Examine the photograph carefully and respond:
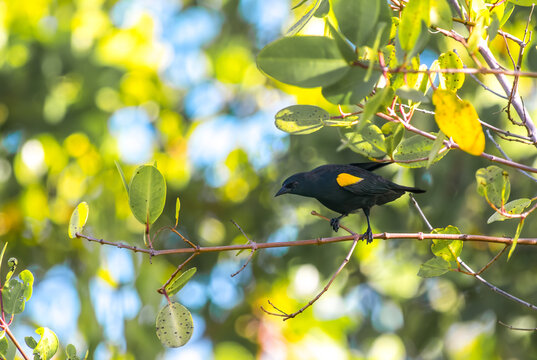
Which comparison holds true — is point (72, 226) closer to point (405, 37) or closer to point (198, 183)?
point (405, 37)

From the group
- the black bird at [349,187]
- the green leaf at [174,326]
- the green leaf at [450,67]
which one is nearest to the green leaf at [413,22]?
→ the green leaf at [450,67]

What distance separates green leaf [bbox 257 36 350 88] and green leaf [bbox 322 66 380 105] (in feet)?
0.12

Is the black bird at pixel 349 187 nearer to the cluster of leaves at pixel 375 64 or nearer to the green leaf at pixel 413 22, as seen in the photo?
the cluster of leaves at pixel 375 64

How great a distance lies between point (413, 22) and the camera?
143cm

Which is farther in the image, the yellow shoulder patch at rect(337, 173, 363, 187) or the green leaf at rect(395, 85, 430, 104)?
the yellow shoulder patch at rect(337, 173, 363, 187)

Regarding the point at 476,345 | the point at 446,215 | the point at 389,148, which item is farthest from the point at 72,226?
the point at 476,345

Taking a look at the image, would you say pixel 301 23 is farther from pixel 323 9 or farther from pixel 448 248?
pixel 448 248

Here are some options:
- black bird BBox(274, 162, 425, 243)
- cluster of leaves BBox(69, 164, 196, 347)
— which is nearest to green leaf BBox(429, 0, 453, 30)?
cluster of leaves BBox(69, 164, 196, 347)

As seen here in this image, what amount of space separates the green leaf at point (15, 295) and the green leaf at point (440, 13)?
145cm

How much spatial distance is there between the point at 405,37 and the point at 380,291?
15.3ft

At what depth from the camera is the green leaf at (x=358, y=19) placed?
145 cm

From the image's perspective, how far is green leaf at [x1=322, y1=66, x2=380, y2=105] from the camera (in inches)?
59.1

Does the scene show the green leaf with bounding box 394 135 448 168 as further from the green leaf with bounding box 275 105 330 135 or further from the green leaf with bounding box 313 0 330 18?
the green leaf with bounding box 313 0 330 18

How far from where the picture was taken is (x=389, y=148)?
6.28 feet
